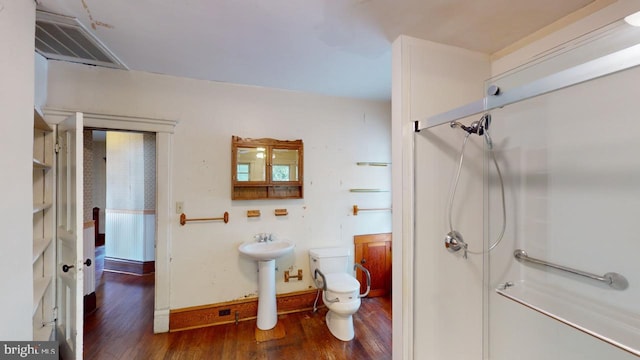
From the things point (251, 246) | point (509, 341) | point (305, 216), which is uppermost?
point (305, 216)

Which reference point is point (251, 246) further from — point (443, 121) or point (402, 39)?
point (402, 39)

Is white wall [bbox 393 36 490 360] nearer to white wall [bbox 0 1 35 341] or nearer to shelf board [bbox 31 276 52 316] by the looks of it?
white wall [bbox 0 1 35 341]

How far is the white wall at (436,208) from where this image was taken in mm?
1581

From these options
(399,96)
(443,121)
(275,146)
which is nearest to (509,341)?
(443,121)

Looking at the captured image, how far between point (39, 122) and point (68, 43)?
62cm

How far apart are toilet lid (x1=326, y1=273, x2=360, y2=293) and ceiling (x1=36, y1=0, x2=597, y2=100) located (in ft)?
6.62

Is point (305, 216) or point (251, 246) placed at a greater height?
point (305, 216)

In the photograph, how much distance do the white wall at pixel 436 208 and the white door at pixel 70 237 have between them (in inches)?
79.4

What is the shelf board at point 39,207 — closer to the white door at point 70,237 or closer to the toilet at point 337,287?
the white door at point 70,237

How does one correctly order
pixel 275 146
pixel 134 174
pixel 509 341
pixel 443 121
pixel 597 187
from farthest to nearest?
pixel 134 174, pixel 275 146, pixel 509 341, pixel 443 121, pixel 597 187

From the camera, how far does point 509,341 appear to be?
5.32 ft

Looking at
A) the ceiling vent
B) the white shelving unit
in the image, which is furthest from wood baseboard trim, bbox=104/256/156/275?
the ceiling vent

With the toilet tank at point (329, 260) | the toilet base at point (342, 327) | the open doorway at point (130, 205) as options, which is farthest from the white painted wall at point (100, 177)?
the toilet base at point (342, 327)

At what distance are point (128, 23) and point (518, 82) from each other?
8.21 feet
